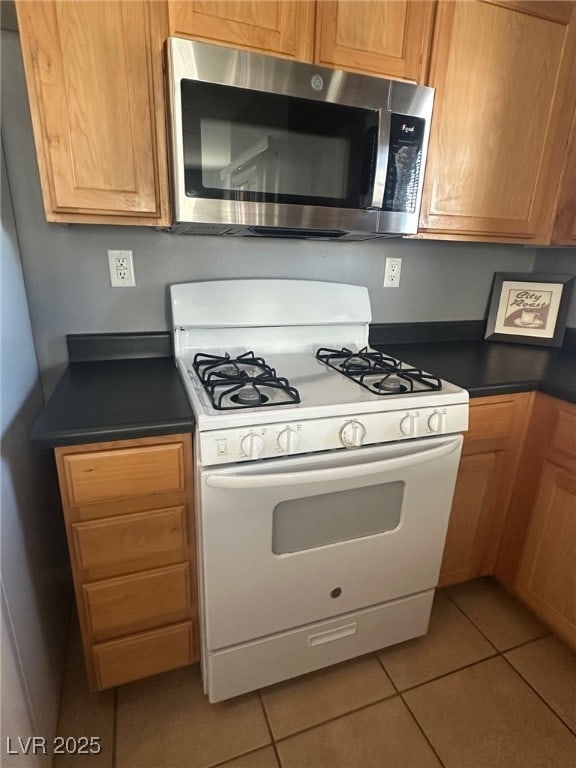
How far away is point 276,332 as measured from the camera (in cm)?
154

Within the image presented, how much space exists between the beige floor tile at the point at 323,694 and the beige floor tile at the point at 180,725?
2.0 inches

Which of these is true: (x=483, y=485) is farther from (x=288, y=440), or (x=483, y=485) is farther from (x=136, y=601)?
(x=136, y=601)

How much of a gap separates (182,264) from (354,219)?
2.01 feet

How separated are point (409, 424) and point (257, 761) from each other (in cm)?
100

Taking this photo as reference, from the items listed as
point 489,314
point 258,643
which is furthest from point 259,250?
point 258,643

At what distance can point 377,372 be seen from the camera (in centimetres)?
135

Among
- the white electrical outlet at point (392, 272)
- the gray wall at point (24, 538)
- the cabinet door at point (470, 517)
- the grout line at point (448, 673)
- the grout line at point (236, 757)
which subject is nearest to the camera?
the gray wall at point (24, 538)

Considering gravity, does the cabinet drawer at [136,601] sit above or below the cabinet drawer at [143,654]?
above

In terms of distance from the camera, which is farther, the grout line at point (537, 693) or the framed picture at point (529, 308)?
the framed picture at point (529, 308)

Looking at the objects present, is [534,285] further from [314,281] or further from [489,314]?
[314,281]

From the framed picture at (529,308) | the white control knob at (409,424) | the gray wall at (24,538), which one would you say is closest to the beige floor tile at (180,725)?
the gray wall at (24,538)

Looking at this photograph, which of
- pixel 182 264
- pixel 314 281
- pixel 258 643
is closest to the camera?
pixel 258 643

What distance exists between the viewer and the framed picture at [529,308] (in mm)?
1806

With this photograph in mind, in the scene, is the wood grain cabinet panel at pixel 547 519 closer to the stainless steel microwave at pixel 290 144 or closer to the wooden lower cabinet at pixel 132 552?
the stainless steel microwave at pixel 290 144
